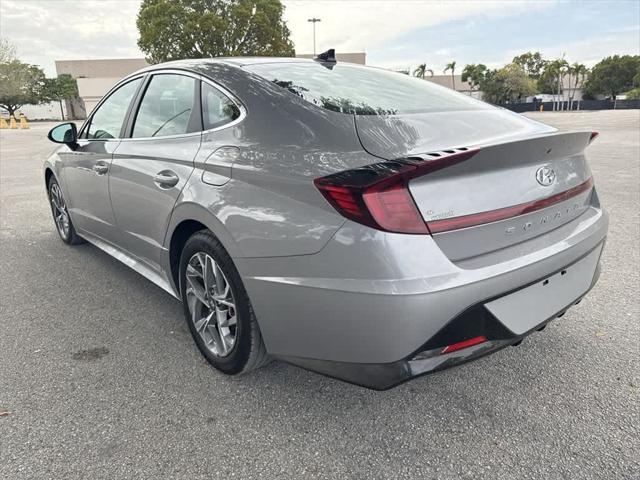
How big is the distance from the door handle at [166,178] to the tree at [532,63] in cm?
10131

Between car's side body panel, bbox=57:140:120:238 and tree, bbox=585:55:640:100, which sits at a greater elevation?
tree, bbox=585:55:640:100

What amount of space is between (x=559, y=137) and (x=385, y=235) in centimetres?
99

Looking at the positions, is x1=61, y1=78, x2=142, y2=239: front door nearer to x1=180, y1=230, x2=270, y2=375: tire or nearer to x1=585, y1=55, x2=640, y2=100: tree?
x1=180, y1=230, x2=270, y2=375: tire

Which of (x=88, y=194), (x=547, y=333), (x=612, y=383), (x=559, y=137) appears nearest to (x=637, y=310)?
(x=547, y=333)

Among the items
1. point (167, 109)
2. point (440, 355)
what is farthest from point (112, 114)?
point (440, 355)

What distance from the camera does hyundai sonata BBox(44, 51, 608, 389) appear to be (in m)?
1.69

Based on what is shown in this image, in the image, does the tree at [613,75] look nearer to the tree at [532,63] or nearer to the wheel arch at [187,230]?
the tree at [532,63]

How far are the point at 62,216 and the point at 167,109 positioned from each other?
100 inches

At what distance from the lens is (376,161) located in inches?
68.6

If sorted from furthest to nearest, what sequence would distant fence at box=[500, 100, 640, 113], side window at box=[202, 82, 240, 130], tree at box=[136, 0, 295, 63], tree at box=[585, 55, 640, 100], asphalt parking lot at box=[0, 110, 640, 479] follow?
tree at box=[585, 55, 640, 100] < distant fence at box=[500, 100, 640, 113] < tree at box=[136, 0, 295, 63] < side window at box=[202, 82, 240, 130] < asphalt parking lot at box=[0, 110, 640, 479]

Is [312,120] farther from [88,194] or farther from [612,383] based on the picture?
[88,194]

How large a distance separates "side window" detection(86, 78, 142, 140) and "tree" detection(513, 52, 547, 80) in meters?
100

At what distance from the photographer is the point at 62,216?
4762mm

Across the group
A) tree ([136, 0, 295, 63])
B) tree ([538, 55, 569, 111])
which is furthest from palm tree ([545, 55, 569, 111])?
tree ([136, 0, 295, 63])
